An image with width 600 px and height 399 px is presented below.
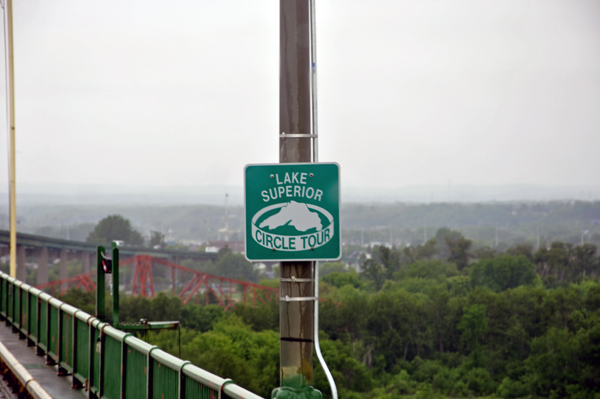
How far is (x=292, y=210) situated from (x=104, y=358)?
4245 millimetres

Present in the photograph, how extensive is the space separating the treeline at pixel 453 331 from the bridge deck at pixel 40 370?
309ft

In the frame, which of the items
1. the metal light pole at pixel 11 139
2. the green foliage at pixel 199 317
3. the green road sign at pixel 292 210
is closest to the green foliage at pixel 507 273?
the green foliage at pixel 199 317

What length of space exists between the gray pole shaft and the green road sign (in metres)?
0.11

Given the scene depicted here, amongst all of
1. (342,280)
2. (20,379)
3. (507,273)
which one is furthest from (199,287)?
(20,379)

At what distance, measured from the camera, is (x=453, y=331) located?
146 m

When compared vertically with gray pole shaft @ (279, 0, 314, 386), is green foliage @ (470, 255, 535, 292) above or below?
below

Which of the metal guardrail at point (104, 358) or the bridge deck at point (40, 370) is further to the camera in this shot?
the bridge deck at point (40, 370)

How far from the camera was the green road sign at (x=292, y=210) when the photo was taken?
16.4ft

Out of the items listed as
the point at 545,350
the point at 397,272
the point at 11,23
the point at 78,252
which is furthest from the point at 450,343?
the point at 11,23

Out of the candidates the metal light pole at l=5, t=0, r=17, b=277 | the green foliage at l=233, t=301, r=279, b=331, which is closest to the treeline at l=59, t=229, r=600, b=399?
the green foliage at l=233, t=301, r=279, b=331

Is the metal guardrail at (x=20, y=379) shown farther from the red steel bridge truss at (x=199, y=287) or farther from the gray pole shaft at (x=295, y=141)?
the red steel bridge truss at (x=199, y=287)

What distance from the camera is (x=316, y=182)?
5023 mm

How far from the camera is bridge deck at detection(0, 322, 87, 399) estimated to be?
29.6ft

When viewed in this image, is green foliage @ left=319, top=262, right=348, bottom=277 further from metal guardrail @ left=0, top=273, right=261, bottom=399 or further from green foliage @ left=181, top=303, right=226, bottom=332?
metal guardrail @ left=0, top=273, right=261, bottom=399
